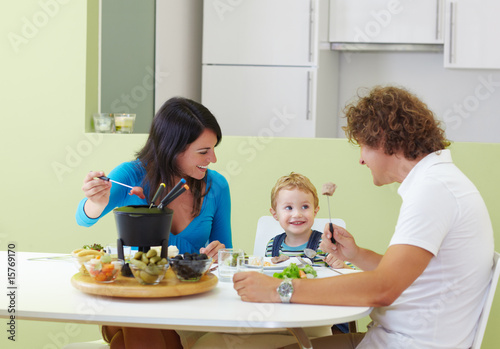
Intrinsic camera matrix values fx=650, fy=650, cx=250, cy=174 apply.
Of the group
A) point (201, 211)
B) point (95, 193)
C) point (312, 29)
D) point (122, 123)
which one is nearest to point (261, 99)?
point (312, 29)

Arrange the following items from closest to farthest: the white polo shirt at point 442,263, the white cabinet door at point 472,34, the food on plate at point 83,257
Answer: the white polo shirt at point 442,263, the food on plate at point 83,257, the white cabinet door at point 472,34

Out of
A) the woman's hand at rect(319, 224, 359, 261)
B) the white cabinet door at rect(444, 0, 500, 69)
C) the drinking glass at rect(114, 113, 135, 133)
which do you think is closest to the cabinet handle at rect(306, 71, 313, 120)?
the white cabinet door at rect(444, 0, 500, 69)

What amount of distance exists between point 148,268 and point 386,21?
10.1 ft

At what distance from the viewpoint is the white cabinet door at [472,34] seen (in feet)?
13.4

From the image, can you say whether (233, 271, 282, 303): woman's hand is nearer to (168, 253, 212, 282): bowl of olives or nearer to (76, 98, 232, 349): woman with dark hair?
(168, 253, 212, 282): bowl of olives

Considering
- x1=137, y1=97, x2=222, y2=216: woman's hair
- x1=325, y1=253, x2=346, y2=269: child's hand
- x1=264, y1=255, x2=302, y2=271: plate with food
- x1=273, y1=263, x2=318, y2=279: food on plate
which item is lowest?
x1=325, y1=253, x2=346, y2=269: child's hand

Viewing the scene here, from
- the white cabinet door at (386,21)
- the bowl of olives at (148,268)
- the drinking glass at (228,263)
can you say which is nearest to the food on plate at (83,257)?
the bowl of olives at (148,268)

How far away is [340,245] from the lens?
6.47 feet

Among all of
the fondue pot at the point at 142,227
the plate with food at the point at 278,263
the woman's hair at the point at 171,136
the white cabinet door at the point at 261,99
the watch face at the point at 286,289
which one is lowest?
the plate with food at the point at 278,263

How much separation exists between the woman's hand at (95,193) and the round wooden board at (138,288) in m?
0.40

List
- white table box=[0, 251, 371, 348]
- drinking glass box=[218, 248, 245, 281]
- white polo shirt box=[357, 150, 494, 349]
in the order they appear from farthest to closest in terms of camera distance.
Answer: drinking glass box=[218, 248, 245, 281]
white polo shirt box=[357, 150, 494, 349]
white table box=[0, 251, 371, 348]

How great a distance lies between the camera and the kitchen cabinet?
417 centimetres

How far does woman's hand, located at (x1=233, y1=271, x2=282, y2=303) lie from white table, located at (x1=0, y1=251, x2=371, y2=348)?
0.02 m

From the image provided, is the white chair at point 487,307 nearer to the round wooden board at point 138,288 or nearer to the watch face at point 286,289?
the watch face at point 286,289
